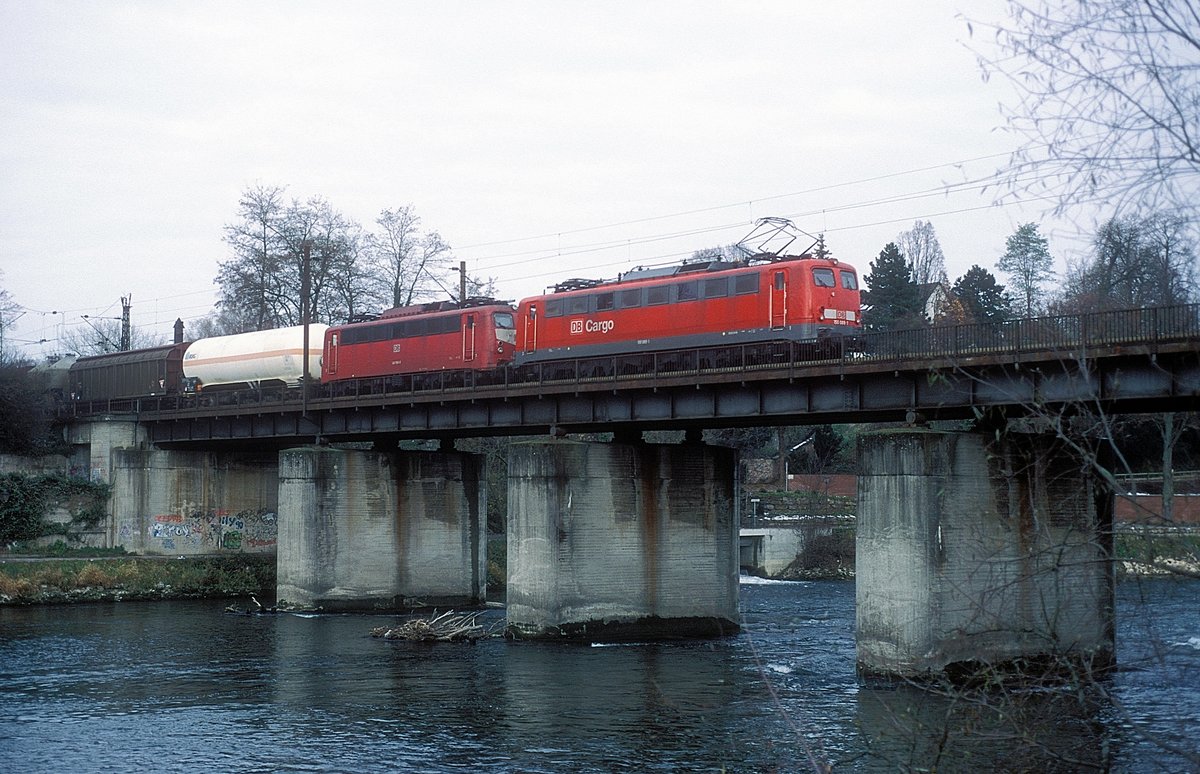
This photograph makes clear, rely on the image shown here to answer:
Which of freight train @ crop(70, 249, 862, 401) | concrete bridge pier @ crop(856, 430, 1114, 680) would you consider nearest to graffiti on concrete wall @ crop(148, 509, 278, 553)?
freight train @ crop(70, 249, 862, 401)

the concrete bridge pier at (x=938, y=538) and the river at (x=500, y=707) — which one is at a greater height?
the concrete bridge pier at (x=938, y=538)

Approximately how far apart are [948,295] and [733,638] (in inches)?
2223

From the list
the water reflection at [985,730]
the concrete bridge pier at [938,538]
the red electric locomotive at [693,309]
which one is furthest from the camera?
the red electric locomotive at [693,309]

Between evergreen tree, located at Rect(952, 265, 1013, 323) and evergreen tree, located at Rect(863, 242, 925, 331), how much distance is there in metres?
3.30

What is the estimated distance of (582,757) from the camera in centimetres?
2325

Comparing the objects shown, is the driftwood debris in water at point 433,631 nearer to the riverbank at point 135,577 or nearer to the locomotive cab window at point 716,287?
the locomotive cab window at point 716,287

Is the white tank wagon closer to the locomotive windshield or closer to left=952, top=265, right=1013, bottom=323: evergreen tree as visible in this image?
the locomotive windshield

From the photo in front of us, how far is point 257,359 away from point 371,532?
40.7 feet

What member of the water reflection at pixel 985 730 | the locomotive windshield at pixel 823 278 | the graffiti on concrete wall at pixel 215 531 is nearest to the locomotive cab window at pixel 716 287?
the locomotive windshield at pixel 823 278

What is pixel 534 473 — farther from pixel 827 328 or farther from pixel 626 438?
pixel 827 328

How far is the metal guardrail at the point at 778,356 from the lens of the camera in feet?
80.2

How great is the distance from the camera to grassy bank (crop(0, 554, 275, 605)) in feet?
165

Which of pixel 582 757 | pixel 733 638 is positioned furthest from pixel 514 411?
pixel 582 757

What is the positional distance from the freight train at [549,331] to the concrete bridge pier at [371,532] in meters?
4.18
